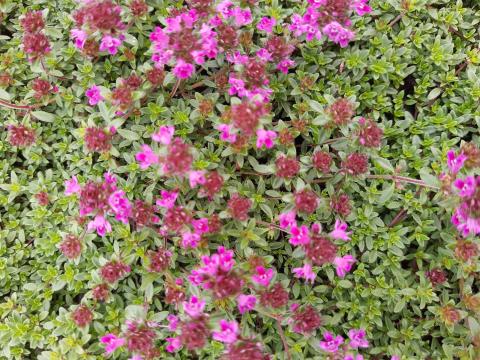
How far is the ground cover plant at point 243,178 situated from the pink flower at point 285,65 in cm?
1

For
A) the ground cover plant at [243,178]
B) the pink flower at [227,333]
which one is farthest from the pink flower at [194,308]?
the pink flower at [227,333]

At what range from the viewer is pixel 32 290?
299cm

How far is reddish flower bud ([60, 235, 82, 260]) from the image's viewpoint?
2.70 metres

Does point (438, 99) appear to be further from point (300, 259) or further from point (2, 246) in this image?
point (2, 246)

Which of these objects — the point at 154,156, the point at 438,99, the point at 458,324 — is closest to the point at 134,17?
the point at 154,156

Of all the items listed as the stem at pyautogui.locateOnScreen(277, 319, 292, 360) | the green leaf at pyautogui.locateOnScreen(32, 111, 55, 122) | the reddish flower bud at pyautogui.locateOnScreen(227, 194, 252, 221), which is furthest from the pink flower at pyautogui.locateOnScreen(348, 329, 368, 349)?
the green leaf at pyautogui.locateOnScreen(32, 111, 55, 122)

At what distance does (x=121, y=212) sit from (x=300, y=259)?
4.07ft

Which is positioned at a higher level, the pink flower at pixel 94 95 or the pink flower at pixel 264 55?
the pink flower at pixel 264 55

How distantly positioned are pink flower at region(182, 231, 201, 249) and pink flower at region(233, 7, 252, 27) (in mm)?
1456

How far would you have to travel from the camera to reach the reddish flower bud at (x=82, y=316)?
2.70m

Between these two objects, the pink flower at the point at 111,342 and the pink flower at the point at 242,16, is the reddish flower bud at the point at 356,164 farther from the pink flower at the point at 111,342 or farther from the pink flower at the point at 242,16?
the pink flower at the point at 111,342

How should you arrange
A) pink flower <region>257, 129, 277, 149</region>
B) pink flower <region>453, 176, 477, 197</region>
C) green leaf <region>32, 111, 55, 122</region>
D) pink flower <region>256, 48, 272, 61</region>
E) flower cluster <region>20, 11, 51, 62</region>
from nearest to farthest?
pink flower <region>453, 176, 477, 197</region>
pink flower <region>257, 129, 277, 149</region>
flower cluster <region>20, 11, 51, 62</region>
pink flower <region>256, 48, 272, 61</region>
green leaf <region>32, 111, 55, 122</region>

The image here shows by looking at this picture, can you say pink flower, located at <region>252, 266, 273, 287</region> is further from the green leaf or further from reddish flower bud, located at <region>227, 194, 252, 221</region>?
the green leaf

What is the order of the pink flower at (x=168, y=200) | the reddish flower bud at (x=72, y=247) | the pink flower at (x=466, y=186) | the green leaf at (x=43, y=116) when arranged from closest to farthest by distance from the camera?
the pink flower at (x=466, y=186), the pink flower at (x=168, y=200), the reddish flower bud at (x=72, y=247), the green leaf at (x=43, y=116)
